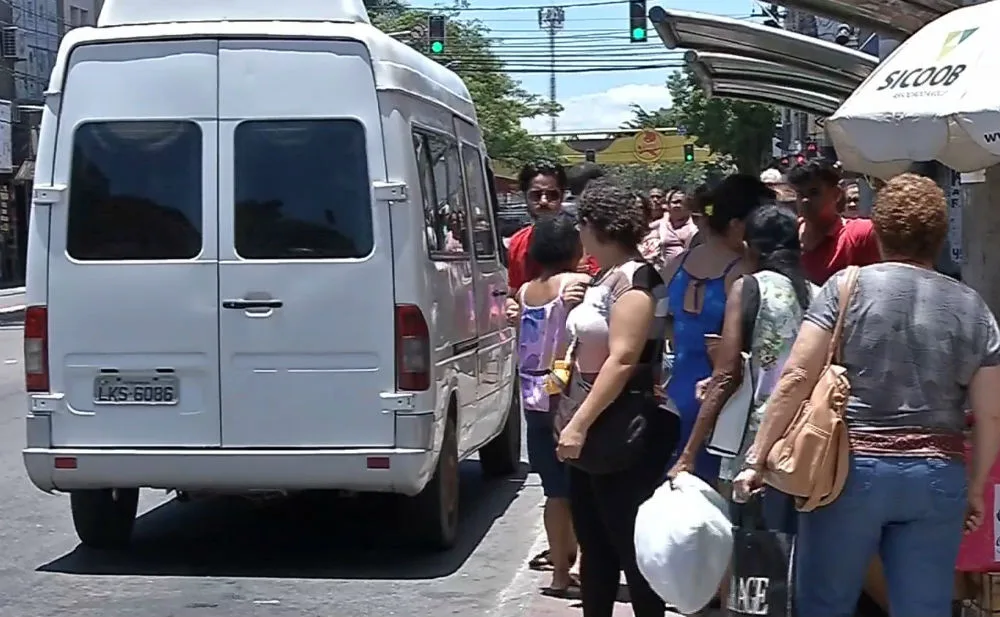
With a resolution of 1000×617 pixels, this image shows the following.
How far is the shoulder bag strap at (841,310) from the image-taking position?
4.44m

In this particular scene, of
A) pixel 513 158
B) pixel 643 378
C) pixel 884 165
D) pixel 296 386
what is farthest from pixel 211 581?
pixel 513 158

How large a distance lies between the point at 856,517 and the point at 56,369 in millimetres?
4340

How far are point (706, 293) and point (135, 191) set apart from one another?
121 inches

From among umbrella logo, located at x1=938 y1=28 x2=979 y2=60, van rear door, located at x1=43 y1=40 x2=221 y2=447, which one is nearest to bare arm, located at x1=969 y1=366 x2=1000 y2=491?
umbrella logo, located at x1=938 y1=28 x2=979 y2=60

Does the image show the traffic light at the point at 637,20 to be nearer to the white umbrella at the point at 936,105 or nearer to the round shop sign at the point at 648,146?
the white umbrella at the point at 936,105

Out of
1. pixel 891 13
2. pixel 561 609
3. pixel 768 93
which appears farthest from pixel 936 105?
pixel 768 93

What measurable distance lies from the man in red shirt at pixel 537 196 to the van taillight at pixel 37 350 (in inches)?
92.1

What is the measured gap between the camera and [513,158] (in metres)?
67.2

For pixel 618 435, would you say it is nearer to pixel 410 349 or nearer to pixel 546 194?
pixel 410 349

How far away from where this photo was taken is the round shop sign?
6394cm

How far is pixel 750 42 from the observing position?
9.45 metres

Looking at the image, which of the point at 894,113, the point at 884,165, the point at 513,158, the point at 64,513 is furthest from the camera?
the point at 513,158

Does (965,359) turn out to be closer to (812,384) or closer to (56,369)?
(812,384)

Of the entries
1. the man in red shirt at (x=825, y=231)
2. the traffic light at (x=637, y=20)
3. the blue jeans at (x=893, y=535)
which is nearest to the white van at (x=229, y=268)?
the man in red shirt at (x=825, y=231)
